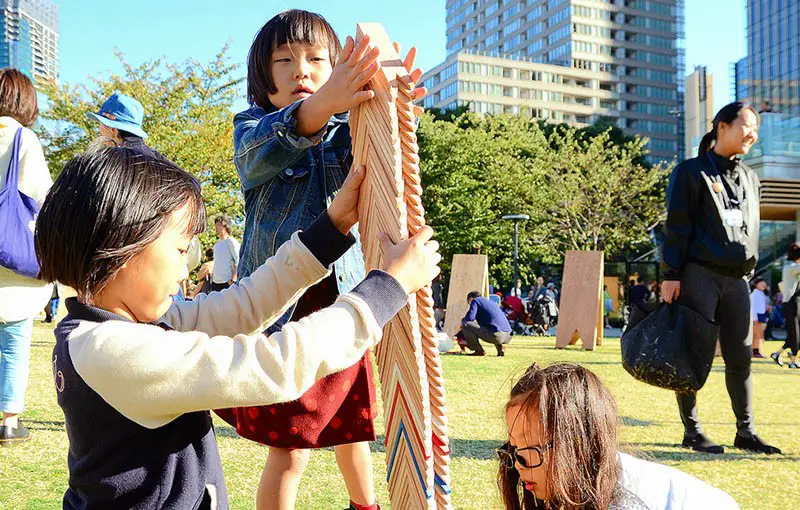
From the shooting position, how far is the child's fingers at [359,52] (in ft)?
4.74

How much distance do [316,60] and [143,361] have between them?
1182 mm

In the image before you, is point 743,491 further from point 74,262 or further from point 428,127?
point 428,127

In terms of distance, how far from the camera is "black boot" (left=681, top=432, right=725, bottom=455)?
4.05m

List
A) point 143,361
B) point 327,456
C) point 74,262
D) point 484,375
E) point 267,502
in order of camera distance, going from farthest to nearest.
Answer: point 484,375, point 327,456, point 267,502, point 74,262, point 143,361

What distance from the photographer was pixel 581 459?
167cm

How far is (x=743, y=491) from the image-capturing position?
324cm

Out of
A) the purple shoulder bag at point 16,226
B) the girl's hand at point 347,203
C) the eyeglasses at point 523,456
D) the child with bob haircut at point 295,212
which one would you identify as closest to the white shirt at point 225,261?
the purple shoulder bag at point 16,226

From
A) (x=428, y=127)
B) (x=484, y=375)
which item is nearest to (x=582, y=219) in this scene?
(x=428, y=127)

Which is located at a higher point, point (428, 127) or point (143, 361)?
point (428, 127)

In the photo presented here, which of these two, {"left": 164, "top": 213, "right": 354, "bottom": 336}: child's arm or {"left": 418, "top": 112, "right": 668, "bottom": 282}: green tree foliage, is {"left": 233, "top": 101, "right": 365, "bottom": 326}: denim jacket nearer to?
{"left": 164, "top": 213, "right": 354, "bottom": 336}: child's arm

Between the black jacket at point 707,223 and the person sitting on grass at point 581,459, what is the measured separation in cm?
258

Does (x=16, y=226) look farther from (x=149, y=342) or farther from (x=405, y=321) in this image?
(x=405, y=321)

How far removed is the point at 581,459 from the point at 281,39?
145cm

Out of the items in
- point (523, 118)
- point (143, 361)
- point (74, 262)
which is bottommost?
point (143, 361)
